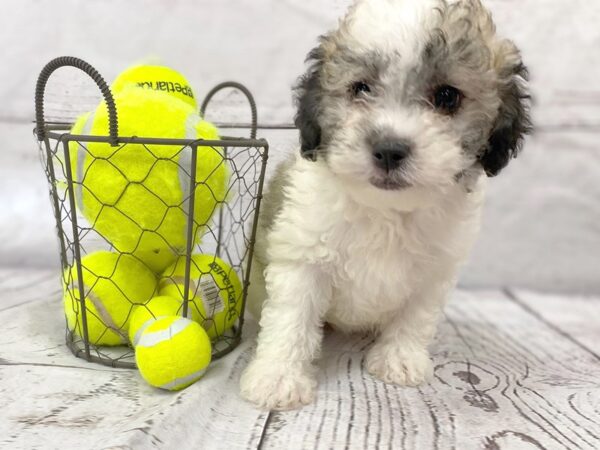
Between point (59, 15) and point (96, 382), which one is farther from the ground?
point (59, 15)

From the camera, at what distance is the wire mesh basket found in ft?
4.95

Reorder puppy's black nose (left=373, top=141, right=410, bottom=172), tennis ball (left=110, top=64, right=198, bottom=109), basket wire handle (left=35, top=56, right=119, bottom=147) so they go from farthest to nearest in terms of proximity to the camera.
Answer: tennis ball (left=110, top=64, right=198, bottom=109) < basket wire handle (left=35, top=56, right=119, bottom=147) < puppy's black nose (left=373, top=141, right=410, bottom=172)

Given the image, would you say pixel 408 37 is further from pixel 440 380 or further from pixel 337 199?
pixel 440 380

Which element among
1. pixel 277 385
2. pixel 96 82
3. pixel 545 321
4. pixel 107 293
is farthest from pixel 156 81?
pixel 545 321

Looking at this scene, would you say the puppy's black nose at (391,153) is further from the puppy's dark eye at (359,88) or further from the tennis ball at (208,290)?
the tennis ball at (208,290)

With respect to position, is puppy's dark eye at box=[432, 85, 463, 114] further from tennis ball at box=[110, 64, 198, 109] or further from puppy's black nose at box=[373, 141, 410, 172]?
tennis ball at box=[110, 64, 198, 109]

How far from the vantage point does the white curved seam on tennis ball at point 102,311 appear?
167cm

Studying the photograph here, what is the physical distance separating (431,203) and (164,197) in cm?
66

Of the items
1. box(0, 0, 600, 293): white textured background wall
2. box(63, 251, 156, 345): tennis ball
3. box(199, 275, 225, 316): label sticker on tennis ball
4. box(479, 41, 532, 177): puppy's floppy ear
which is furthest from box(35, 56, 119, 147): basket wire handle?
box(0, 0, 600, 293): white textured background wall

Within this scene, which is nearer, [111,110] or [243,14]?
[111,110]


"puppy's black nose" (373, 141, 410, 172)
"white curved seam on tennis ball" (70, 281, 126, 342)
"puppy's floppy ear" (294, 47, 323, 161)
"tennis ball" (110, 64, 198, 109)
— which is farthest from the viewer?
"tennis ball" (110, 64, 198, 109)

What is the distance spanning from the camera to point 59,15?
2650mm

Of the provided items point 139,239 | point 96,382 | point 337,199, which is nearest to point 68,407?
point 96,382

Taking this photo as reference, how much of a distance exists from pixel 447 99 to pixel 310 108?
0.34 metres
